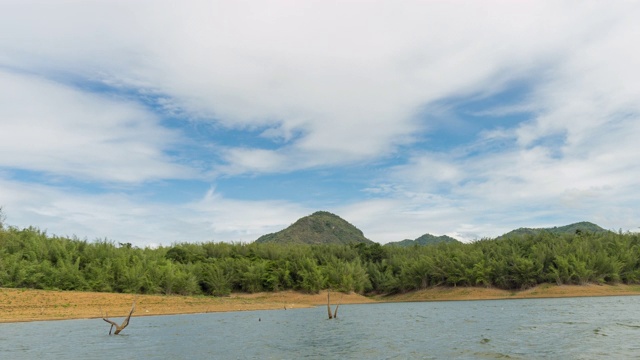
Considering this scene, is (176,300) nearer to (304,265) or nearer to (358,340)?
(304,265)

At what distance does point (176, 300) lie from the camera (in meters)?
60.0

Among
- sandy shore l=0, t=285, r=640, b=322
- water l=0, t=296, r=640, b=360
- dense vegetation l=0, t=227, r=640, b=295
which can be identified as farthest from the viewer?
dense vegetation l=0, t=227, r=640, b=295

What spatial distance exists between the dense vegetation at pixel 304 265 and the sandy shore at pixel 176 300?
2.02m

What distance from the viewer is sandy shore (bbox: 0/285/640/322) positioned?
47.1 meters

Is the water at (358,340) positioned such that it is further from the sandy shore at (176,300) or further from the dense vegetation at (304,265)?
the dense vegetation at (304,265)

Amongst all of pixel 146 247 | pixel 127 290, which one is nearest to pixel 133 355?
pixel 127 290

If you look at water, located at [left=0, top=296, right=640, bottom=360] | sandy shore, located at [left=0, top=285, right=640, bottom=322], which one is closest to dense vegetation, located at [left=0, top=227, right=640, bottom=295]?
sandy shore, located at [left=0, top=285, right=640, bottom=322]

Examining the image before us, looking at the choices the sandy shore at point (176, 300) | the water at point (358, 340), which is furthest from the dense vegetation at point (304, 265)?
the water at point (358, 340)

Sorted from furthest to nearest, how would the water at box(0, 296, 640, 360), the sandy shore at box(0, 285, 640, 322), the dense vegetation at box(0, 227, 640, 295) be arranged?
1. the dense vegetation at box(0, 227, 640, 295)
2. the sandy shore at box(0, 285, 640, 322)
3. the water at box(0, 296, 640, 360)

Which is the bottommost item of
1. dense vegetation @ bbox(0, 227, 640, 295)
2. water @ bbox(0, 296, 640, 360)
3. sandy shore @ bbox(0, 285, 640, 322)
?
water @ bbox(0, 296, 640, 360)

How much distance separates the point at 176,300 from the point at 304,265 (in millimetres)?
29147

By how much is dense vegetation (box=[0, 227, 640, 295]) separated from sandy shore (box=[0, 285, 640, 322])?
6.62 ft

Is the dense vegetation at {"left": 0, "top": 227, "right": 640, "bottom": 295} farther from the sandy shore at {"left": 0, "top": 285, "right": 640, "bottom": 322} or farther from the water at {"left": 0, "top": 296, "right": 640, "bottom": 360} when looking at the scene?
the water at {"left": 0, "top": 296, "right": 640, "bottom": 360}

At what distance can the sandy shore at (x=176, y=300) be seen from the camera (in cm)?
4709
